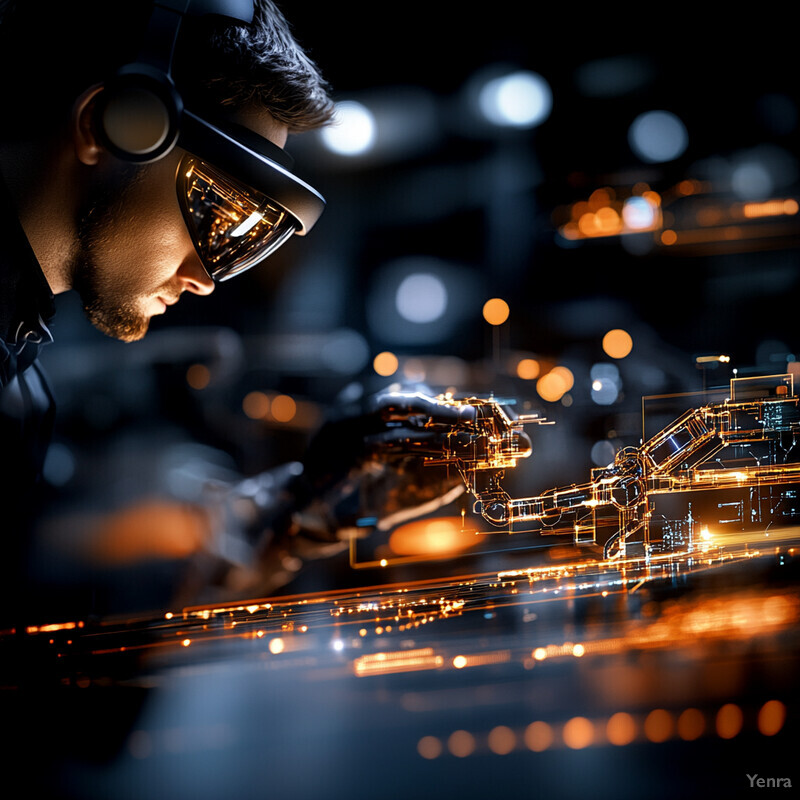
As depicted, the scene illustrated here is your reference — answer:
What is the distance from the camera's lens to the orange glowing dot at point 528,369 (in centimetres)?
81

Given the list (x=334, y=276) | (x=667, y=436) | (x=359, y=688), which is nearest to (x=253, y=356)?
(x=334, y=276)

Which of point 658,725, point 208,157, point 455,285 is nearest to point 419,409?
point 455,285

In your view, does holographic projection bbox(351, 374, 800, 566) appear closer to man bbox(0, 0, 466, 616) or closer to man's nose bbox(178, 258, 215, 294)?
man bbox(0, 0, 466, 616)

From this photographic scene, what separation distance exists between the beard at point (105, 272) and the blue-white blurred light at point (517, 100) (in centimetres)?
49

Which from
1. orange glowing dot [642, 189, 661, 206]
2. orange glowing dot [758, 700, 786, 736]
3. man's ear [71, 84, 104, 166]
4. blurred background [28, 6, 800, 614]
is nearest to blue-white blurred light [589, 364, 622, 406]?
blurred background [28, 6, 800, 614]

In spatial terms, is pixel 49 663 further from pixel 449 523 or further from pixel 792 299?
pixel 792 299

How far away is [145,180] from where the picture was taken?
75 centimetres

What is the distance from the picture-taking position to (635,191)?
871mm

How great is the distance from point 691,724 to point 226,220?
909mm

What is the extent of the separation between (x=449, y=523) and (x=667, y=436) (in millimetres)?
334

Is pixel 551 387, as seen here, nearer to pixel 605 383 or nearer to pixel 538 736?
pixel 605 383

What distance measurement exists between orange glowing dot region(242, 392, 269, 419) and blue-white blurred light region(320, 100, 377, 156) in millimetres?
362

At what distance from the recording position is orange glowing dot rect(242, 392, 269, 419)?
815mm

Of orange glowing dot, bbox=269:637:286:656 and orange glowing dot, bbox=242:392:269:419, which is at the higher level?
orange glowing dot, bbox=242:392:269:419
